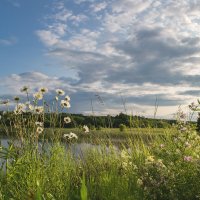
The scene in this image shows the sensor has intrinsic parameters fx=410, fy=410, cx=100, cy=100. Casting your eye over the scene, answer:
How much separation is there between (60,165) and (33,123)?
3.31ft

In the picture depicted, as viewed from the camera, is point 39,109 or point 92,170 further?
point 92,170

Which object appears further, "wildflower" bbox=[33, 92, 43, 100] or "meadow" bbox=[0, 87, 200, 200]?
"wildflower" bbox=[33, 92, 43, 100]

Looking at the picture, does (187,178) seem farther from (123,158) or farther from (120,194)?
(123,158)

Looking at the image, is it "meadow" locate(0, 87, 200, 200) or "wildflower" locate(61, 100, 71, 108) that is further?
"wildflower" locate(61, 100, 71, 108)

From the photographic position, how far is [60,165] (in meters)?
6.64

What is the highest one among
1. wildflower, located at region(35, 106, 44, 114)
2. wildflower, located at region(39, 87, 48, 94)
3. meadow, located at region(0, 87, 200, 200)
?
wildflower, located at region(39, 87, 48, 94)

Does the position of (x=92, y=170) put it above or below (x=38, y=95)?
below

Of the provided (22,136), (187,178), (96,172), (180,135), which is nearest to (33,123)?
(22,136)

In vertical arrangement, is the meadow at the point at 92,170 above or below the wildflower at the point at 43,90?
below

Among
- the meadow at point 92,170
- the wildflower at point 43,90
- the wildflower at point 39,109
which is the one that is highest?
the wildflower at point 43,90

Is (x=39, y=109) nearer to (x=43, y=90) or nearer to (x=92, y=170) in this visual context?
(x=43, y=90)

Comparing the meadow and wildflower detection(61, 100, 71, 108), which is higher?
wildflower detection(61, 100, 71, 108)

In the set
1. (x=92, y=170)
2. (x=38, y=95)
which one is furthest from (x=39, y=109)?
(x=92, y=170)

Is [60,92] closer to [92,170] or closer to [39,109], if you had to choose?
[39,109]
